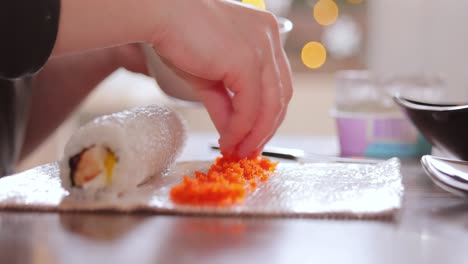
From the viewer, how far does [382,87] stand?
1.47 meters

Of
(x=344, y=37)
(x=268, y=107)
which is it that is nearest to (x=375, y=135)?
(x=268, y=107)

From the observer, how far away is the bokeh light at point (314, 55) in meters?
2.84

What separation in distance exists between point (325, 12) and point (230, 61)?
2.02 meters

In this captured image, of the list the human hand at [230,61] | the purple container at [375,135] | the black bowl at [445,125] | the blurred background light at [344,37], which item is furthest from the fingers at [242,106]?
the blurred background light at [344,37]

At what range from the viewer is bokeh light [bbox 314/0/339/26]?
9.04ft

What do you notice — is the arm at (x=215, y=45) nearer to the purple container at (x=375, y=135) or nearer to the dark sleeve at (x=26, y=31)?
the dark sleeve at (x=26, y=31)

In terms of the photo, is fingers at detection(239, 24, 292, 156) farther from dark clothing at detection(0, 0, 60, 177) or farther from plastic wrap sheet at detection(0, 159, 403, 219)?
dark clothing at detection(0, 0, 60, 177)

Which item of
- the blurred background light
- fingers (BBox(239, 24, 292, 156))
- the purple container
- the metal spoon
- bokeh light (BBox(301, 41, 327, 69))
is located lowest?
bokeh light (BBox(301, 41, 327, 69))

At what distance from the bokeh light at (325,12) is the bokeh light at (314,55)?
0.37 ft

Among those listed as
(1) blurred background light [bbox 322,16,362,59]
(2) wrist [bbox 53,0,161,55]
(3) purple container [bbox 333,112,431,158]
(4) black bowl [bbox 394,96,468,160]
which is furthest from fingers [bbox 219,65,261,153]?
(1) blurred background light [bbox 322,16,362,59]

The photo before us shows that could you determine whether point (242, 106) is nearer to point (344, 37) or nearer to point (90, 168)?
point (90, 168)

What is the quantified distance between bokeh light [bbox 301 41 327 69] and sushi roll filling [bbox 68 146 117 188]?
A: 223cm

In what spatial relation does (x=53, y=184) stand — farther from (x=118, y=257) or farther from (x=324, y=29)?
(x=324, y=29)

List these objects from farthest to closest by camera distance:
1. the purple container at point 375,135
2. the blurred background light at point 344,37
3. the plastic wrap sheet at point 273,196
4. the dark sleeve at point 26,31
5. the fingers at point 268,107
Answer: the blurred background light at point 344,37, the purple container at point 375,135, the fingers at point 268,107, the dark sleeve at point 26,31, the plastic wrap sheet at point 273,196
